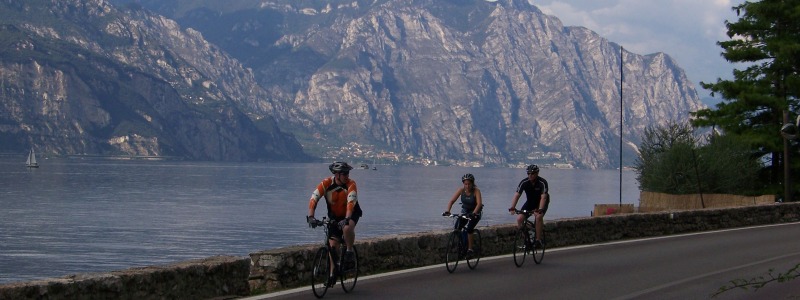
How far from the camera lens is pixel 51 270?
2167 inches

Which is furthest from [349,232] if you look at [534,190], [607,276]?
[534,190]

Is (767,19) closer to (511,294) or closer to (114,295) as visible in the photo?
(511,294)

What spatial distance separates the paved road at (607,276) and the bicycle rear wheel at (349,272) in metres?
0.11

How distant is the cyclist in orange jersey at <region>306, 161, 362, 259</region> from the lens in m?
13.8

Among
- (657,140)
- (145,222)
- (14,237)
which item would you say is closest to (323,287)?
(657,140)

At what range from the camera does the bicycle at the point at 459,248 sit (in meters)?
17.4

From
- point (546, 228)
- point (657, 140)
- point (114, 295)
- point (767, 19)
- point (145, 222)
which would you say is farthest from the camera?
point (145, 222)

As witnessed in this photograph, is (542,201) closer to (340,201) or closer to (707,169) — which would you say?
A: (340,201)

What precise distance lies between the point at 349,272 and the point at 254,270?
4.39ft

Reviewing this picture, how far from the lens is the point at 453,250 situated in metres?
17.5

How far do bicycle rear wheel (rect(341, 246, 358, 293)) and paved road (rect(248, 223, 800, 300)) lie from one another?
111mm

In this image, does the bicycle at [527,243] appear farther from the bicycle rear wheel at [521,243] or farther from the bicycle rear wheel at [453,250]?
the bicycle rear wheel at [453,250]

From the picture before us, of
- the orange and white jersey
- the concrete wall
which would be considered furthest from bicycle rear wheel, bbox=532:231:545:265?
the orange and white jersey

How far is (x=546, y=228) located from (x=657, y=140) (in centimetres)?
4577
